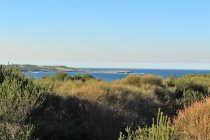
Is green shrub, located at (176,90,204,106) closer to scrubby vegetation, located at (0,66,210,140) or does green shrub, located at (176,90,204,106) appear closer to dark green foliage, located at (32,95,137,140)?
scrubby vegetation, located at (0,66,210,140)

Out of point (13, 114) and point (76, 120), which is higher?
point (13, 114)

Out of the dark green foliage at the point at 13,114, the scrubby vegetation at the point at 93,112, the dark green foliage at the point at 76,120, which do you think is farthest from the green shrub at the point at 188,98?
the dark green foliage at the point at 13,114

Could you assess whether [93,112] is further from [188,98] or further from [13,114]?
[188,98]

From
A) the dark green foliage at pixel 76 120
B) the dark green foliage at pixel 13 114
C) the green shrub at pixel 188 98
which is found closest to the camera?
the dark green foliage at pixel 13 114

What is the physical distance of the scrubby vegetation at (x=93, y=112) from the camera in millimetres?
11680

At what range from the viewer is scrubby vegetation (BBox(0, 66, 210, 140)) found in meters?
11.7

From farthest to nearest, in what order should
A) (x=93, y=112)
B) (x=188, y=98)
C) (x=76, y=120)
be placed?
(x=188, y=98) → (x=93, y=112) → (x=76, y=120)

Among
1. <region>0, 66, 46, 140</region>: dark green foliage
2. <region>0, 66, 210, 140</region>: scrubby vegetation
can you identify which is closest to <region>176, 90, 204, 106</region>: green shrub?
<region>0, 66, 210, 140</region>: scrubby vegetation

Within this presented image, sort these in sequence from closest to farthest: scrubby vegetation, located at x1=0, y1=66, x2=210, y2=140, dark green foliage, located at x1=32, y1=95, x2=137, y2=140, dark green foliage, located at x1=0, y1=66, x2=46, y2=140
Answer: scrubby vegetation, located at x1=0, y1=66, x2=210, y2=140 < dark green foliage, located at x1=0, y1=66, x2=46, y2=140 < dark green foliage, located at x1=32, y1=95, x2=137, y2=140

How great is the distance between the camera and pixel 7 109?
1279 cm

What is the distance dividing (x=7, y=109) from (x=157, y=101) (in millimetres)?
13741

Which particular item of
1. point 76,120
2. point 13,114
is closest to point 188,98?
point 76,120

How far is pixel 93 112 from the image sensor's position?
19.6 m

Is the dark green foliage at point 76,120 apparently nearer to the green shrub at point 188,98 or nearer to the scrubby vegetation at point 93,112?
the scrubby vegetation at point 93,112
